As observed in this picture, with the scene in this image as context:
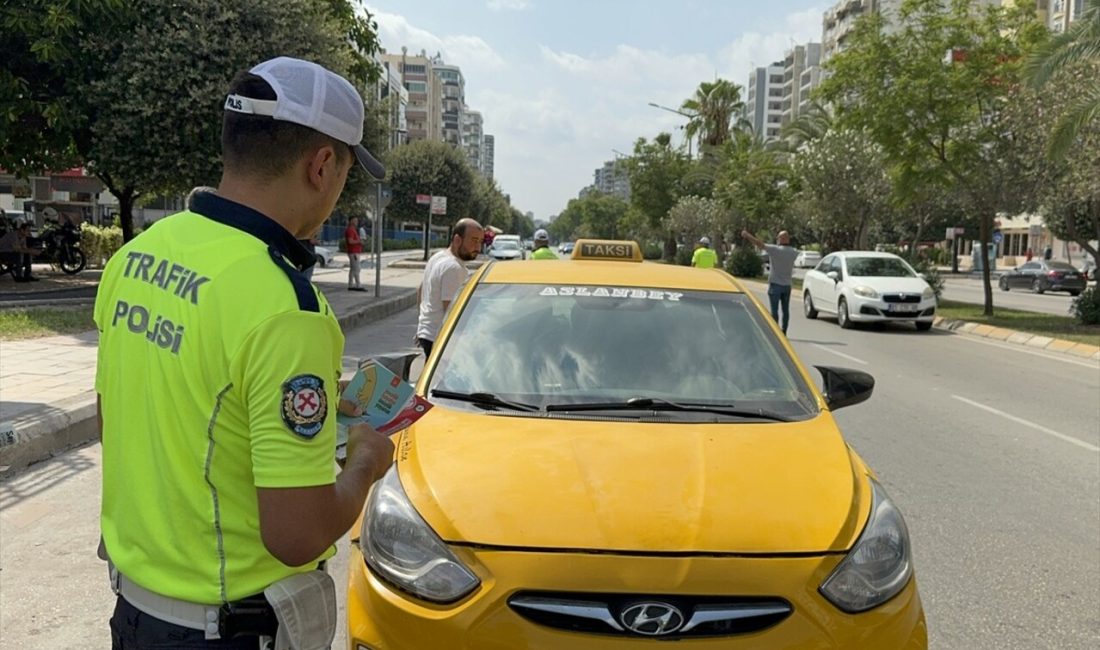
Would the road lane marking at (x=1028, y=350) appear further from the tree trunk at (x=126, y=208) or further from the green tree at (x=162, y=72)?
the tree trunk at (x=126, y=208)

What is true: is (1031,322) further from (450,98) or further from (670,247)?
(450,98)

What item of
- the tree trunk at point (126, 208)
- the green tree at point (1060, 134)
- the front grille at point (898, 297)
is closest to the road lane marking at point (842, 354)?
the front grille at point (898, 297)

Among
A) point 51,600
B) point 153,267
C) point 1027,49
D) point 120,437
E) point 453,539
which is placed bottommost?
point 51,600

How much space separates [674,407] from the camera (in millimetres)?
3398

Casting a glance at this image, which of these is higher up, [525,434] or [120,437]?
[120,437]

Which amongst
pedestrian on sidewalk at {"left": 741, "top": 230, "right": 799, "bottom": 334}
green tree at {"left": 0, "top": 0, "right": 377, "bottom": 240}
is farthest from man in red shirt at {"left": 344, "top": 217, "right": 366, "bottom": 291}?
pedestrian on sidewalk at {"left": 741, "top": 230, "right": 799, "bottom": 334}

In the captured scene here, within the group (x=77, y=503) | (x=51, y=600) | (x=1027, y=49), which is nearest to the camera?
(x=51, y=600)

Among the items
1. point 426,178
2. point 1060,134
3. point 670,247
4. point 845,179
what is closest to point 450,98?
point 670,247

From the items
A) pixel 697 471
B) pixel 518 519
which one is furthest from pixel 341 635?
pixel 697 471

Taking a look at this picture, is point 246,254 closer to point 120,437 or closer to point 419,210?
point 120,437

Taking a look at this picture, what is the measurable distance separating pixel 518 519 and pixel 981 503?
4464 mm

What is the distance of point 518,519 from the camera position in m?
2.57

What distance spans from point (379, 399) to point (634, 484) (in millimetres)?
1120

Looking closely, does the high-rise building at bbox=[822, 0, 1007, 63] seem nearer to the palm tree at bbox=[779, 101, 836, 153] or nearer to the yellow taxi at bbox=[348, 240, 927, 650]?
the palm tree at bbox=[779, 101, 836, 153]
